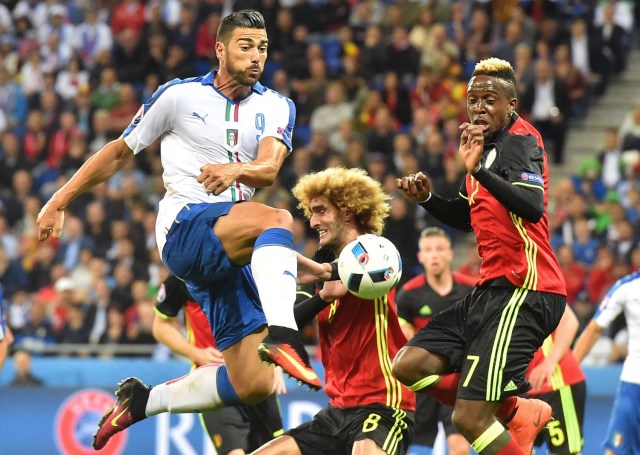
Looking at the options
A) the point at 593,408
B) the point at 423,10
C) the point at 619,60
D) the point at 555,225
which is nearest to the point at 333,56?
the point at 423,10

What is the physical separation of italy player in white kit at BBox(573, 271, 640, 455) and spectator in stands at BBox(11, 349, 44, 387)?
233 inches

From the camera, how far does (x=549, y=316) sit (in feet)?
21.1

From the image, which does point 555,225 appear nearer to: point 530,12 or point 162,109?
point 530,12

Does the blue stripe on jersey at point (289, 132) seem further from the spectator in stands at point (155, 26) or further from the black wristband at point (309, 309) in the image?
the spectator in stands at point (155, 26)

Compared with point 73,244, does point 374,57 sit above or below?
above

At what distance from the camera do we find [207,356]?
8.30 m

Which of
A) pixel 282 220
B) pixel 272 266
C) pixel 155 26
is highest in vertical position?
pixel 155 26

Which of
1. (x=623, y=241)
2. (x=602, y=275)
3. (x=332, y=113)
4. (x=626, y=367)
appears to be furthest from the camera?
(x=332, y=113)

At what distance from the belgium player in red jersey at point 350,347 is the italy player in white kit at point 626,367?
2.85 m

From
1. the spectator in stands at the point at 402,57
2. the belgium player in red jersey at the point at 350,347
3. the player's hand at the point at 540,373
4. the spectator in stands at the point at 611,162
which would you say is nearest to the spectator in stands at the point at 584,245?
the spectator in stands at the point at 611,162

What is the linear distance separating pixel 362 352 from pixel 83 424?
6.05 m

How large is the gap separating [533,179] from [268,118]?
142 cm

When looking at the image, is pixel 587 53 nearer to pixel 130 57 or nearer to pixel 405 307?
pixel 130 57

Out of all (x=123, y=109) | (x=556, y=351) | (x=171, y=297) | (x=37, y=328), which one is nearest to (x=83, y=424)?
(x=37, y=328)
